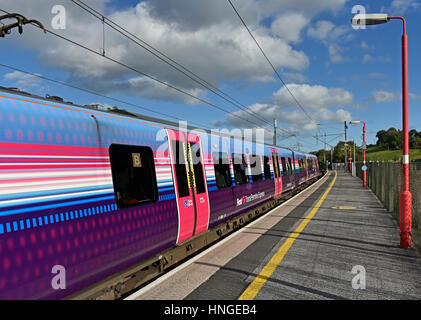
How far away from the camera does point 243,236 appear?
27.7 feet

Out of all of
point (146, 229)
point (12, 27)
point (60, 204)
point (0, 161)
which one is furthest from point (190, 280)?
point (12, 27)

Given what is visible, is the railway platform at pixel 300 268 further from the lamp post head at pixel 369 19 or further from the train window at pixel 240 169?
the lamp post head at pixel 369 19

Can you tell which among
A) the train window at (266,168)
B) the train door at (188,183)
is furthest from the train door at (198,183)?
the train window at (266,168)

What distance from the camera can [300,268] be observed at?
575 centimetres

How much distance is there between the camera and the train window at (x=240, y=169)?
9.60 meters

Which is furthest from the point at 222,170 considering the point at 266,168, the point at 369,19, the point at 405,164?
the point at 266,168

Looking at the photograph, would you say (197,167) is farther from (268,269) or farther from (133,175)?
(268,269)

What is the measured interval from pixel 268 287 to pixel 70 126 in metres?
3.65

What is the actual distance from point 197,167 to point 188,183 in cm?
64

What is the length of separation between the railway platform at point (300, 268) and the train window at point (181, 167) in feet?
4.56

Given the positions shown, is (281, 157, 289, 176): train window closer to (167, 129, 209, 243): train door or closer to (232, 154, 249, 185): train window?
(232, 154, 249, 185): train window

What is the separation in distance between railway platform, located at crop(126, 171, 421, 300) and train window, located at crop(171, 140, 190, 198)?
1391mm

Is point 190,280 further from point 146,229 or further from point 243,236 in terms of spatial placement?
point 243,236

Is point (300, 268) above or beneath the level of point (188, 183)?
beneath
